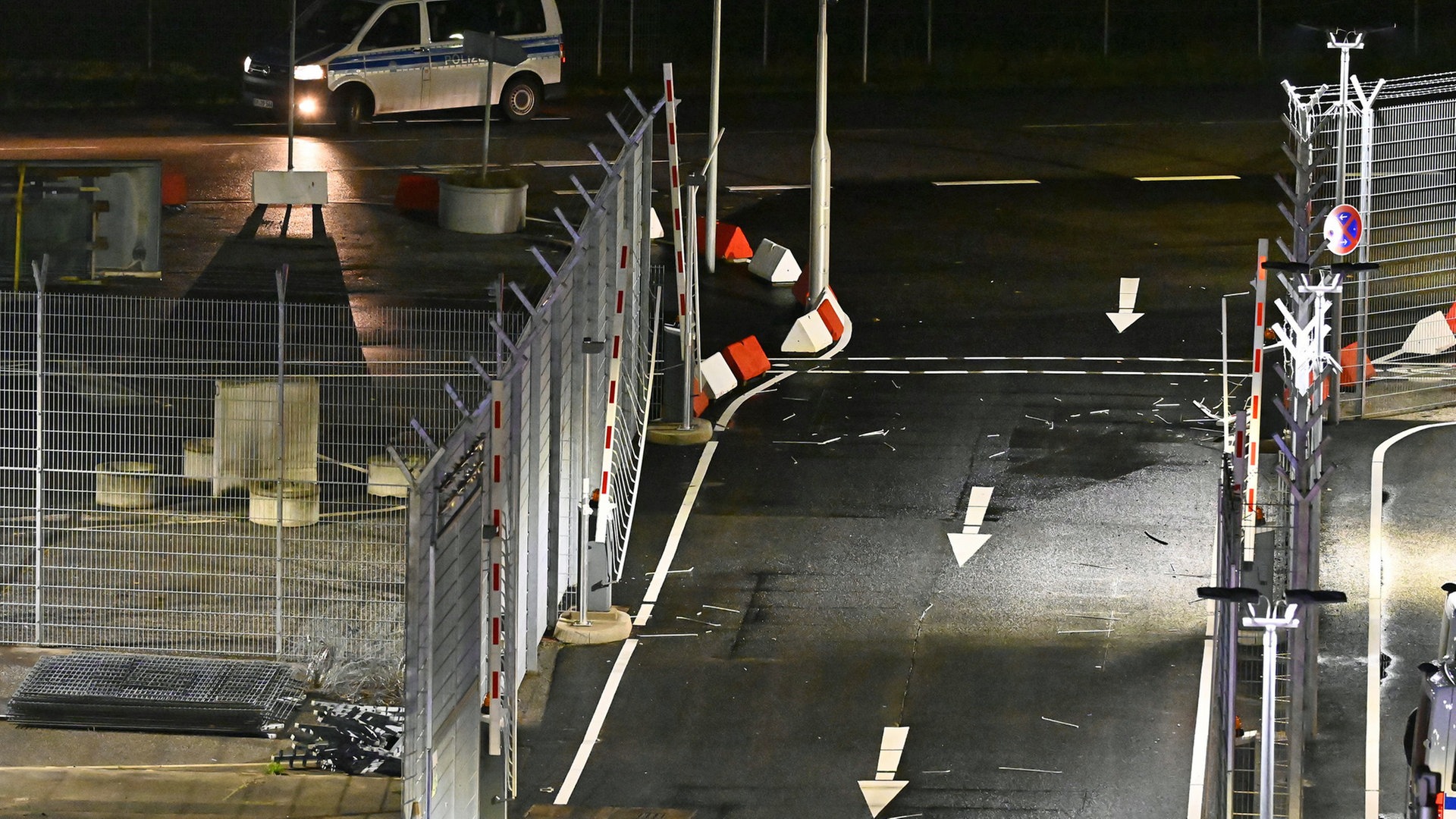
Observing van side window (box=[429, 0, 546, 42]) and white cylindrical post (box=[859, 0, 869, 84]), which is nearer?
van side window (box=[429, 0, 546, 42])

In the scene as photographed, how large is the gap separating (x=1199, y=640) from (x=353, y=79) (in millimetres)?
17692

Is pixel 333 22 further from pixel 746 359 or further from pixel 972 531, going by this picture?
pixel 972 531

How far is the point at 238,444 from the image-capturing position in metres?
17.1

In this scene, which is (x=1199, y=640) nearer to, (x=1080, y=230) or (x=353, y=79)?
(x=1080, y=230)

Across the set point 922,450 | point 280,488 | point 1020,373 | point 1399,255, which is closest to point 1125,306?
point 1020,373

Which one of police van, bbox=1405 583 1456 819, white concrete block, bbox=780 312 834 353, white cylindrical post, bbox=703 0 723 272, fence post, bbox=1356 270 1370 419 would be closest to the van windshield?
white cylindrical post, bbox=703 0 723 272

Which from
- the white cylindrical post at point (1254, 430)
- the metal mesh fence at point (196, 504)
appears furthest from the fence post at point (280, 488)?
the white cylindrical post at point (1254, 430)

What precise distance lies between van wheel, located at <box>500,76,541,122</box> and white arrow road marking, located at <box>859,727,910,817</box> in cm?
1829

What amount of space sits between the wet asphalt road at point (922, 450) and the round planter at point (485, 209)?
32cm

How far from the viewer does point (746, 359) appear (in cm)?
2252

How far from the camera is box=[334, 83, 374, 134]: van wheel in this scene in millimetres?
31531

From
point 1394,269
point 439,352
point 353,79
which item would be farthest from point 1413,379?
point 353,79

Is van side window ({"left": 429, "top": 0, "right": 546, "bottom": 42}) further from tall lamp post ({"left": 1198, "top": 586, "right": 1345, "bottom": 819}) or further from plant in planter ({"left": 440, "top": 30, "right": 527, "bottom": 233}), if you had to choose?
tall lamp post ({"left": 1198, "top": 586, "right": 1345, "bottom": 819})

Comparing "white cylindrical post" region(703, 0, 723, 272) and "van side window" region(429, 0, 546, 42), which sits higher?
"van side window" region(429, 0, 546, 42)
